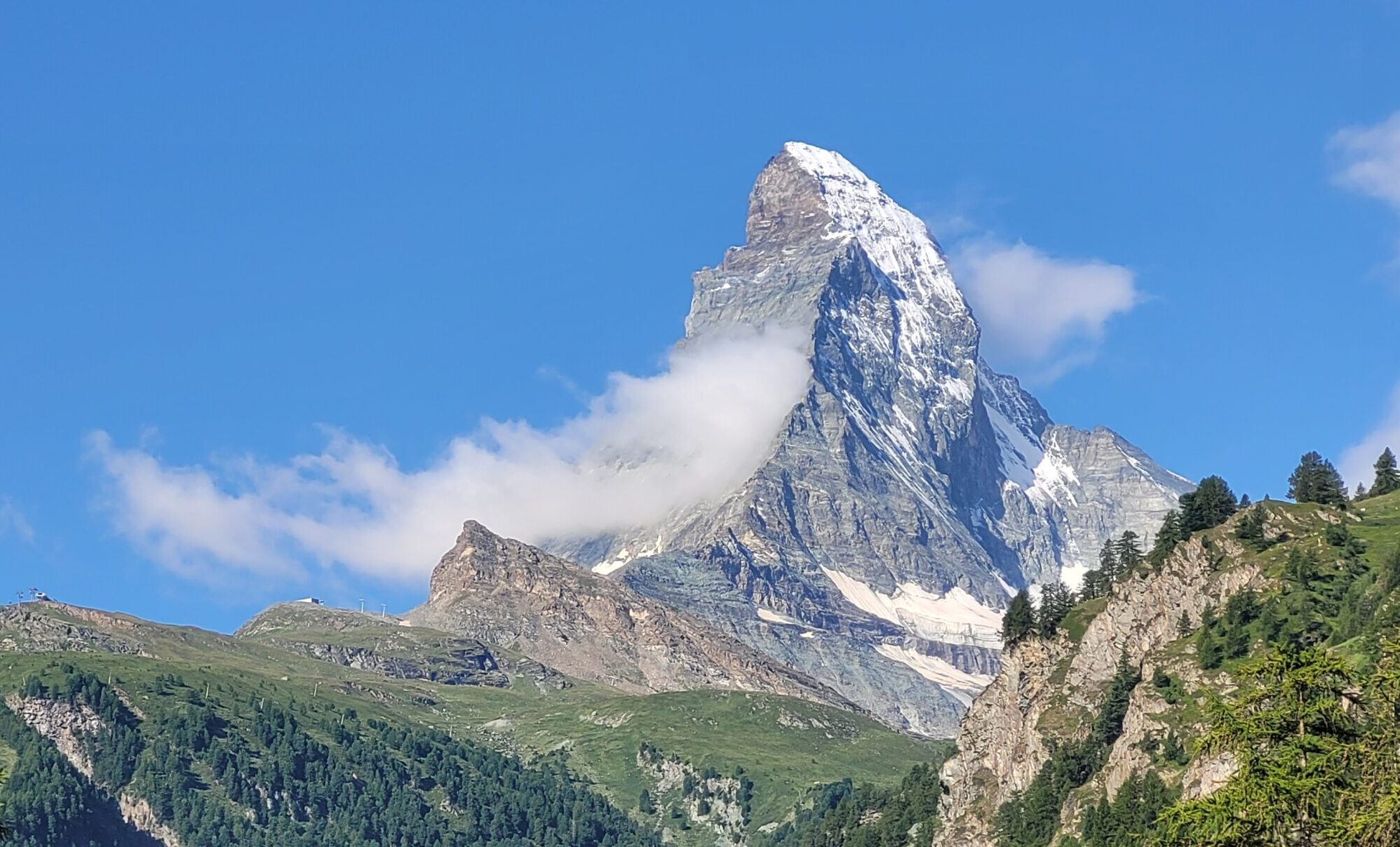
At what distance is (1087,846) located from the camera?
7495 inches

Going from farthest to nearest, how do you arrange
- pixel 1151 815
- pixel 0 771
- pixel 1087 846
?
pixel 1087 846 → pixel 1151 815 → pixel 0 771

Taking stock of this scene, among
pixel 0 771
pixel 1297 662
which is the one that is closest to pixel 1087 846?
pixel 1297 662

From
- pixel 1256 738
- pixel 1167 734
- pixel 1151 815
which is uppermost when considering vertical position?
pixel 1167 734

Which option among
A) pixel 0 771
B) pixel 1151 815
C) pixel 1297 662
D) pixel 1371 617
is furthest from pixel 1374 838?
pixel 1371 617

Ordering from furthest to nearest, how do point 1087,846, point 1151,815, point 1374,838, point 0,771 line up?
point 1087,846
point 1151,815
point 0,771
point 1374,838

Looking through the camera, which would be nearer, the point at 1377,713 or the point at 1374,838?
the point at 1374,838

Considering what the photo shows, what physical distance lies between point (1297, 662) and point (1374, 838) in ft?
30.7

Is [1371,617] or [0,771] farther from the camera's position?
[1371,617]

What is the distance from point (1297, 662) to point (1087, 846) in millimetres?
123249

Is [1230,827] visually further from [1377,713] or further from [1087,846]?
[1087,846]

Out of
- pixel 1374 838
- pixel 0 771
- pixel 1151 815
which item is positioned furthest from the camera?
pixel 1151 815

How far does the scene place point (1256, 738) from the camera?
70938 millimetres

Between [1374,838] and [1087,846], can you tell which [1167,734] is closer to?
[1087,846]

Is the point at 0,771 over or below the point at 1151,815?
below
